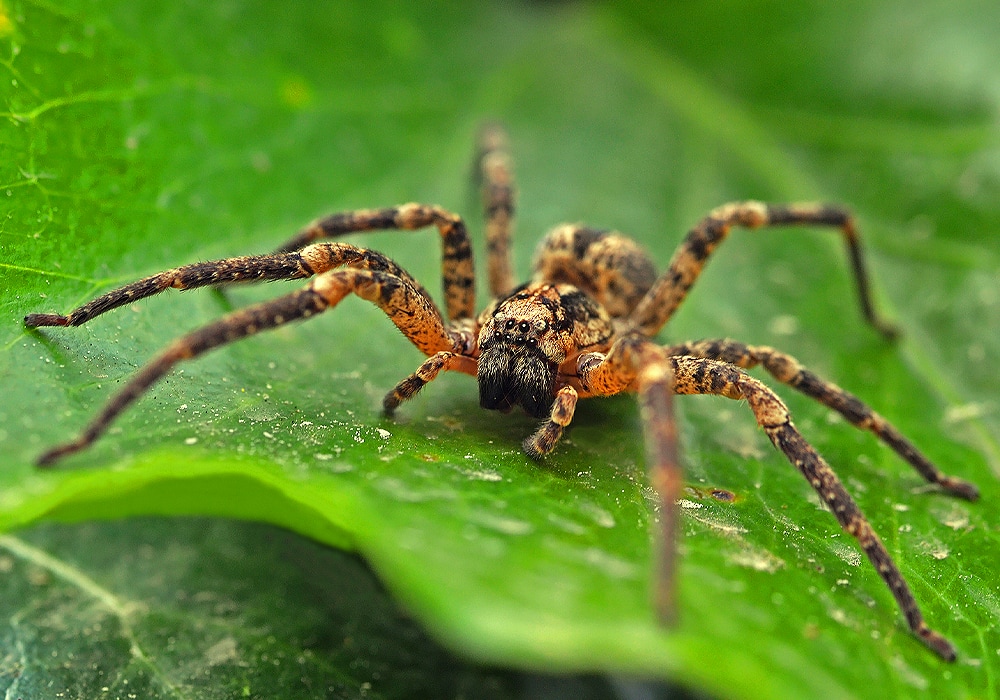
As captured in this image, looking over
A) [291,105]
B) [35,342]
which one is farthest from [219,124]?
[35,342]

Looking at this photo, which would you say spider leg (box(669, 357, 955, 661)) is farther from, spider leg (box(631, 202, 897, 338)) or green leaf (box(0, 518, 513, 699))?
green leaf (box(0, 518, 513, 699))

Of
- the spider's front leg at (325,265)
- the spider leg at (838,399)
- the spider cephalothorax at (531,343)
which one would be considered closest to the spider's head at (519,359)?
the spider cephalothorax at (531,343)

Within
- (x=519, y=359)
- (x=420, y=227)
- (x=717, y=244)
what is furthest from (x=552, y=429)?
(x=717, y=244)

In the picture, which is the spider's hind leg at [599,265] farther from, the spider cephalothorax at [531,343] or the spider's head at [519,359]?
the spider's head at [519,359]

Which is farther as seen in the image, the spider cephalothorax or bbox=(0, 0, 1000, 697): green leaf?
the spider cephalothorax

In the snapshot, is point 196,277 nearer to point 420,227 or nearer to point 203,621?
point 420,227

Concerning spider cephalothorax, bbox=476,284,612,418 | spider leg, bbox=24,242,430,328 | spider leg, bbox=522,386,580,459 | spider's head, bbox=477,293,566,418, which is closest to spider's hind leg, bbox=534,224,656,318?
spider cephalothorax, bbox=476,284,612,418
